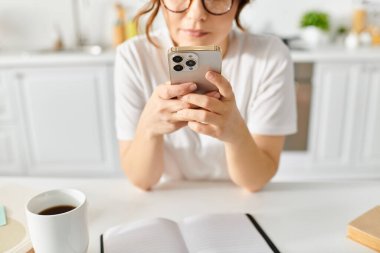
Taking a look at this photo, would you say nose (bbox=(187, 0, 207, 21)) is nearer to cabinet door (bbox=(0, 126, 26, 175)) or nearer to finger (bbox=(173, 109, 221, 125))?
finger (bbox=(173, 109, 221, 125))

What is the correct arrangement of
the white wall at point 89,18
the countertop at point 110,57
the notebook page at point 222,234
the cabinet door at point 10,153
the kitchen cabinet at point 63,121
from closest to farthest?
the notebook page at point 222,234 → the countertop at point 110,57 → the kitchen cabinet at point 63,121 → the cabinet door at point 10,153 → the white wall at point 89,18

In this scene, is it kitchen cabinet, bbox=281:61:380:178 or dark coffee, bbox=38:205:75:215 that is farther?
kitchen cabinet, bbox=281:61:380:178

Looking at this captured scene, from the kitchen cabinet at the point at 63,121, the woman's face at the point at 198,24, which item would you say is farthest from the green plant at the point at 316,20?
the woman's face at the point at 198,24

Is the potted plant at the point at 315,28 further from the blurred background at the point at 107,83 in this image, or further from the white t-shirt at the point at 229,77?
the white t-shirt at the point at 229,77

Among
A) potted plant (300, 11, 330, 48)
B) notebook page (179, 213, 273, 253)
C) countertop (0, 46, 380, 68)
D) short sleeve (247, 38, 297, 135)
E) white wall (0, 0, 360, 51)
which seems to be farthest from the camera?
white wall (0, 0, 360, 51)

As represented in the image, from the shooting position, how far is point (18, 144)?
8.08ft

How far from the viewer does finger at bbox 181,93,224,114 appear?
27.5 inches

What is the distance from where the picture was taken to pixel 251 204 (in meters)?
0.84

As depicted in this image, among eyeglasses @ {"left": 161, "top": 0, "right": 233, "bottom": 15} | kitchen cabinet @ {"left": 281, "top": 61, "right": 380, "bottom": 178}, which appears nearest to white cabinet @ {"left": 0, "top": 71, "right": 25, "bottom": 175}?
kitchen cabinet @ {"left": 281, "top": 61, "right": 380, "bottom": 178}

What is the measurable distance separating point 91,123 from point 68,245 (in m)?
1.87

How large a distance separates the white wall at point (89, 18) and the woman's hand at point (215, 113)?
2.03 meters

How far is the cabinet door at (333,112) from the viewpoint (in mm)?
2266

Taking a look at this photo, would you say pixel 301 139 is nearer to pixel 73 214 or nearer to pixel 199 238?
pixel 199 238

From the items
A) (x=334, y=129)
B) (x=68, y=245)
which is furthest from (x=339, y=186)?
(x=334, y=129)
